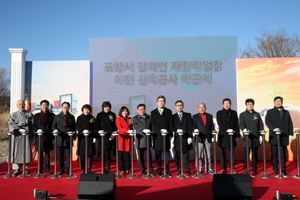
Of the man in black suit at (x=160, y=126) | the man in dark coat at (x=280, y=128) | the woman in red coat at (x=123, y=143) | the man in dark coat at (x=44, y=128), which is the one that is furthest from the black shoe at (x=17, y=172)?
the man in dark coat at (x=280, y=128)

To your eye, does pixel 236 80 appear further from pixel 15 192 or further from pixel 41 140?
pixel 15 192

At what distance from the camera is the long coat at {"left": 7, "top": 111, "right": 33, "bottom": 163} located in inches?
258

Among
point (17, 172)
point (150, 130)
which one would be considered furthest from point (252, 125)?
point (17, 172)

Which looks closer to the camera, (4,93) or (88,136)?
(88,136)

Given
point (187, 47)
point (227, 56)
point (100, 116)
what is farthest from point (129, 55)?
point (100, 116)

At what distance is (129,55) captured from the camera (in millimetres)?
9844

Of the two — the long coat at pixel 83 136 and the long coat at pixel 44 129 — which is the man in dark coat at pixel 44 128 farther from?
the long coat at pixel 83 136

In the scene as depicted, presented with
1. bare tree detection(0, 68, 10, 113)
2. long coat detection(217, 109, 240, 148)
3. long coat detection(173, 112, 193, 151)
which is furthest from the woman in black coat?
bare tree detection(0, 68, 10, 113)

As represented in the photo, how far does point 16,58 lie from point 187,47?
4676 millimetres

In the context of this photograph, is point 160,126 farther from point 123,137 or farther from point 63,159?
point 63,159

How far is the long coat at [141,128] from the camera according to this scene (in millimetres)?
6512

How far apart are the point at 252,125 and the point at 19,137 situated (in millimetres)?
4465

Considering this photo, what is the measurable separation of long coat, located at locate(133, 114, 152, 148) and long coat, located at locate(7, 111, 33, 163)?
2.07 m

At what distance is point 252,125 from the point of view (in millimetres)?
6562
